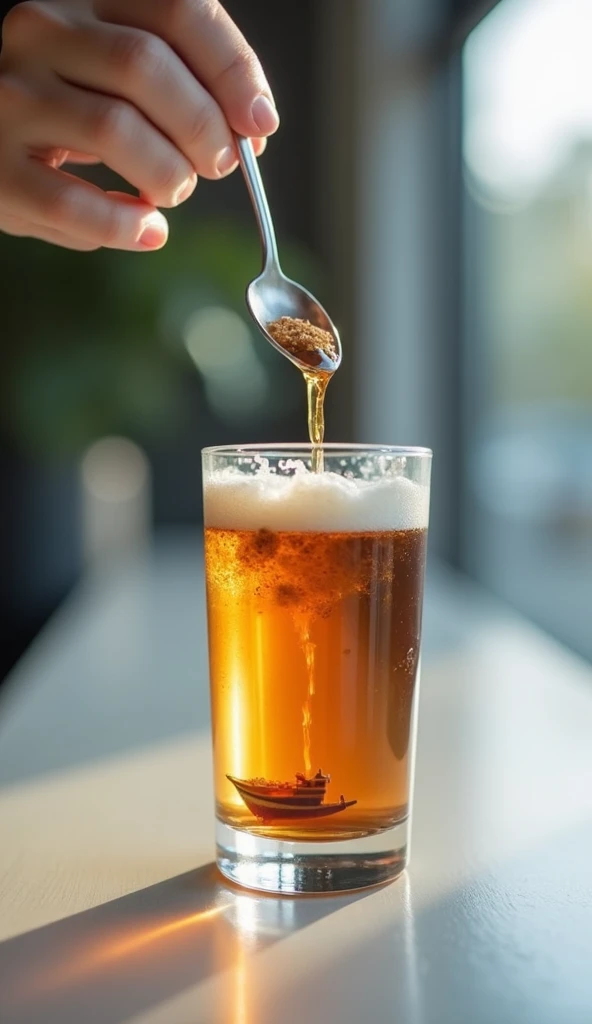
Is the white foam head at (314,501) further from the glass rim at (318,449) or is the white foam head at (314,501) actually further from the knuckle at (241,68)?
the knuckle at (241,68)

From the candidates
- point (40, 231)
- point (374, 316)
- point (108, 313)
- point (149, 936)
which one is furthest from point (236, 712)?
point (108, 313)

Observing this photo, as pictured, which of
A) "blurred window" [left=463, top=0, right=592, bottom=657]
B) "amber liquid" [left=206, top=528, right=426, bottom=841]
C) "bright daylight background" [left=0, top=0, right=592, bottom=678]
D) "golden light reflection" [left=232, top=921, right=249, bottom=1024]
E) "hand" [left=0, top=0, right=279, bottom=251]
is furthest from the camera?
"bright daylight background" [left=0, top=0, right=592, bottom=678]

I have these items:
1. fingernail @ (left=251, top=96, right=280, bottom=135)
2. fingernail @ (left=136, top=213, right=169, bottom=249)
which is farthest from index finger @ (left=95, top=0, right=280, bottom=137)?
fingernail @ (left=136, top=213, right=169, bottom=249)

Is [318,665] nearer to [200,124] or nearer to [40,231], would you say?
[200,124]

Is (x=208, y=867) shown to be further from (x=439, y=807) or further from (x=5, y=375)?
(x=5, y=375)

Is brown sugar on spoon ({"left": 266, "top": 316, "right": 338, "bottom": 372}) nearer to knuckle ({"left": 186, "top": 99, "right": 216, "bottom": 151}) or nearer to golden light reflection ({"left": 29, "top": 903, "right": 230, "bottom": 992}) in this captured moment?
knuckle ({"left": 186, "top": 99, "right": 216, "bottom": 151})

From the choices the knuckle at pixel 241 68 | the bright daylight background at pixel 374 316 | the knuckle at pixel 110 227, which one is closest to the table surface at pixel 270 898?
the knuckle at pixel 110 227
